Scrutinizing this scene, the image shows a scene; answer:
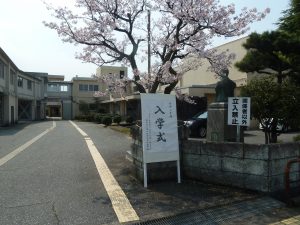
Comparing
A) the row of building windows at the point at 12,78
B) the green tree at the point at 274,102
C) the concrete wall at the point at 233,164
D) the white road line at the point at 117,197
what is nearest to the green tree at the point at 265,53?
the green tree at the point at 274,102

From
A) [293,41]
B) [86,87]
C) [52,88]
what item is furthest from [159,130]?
[52,88]

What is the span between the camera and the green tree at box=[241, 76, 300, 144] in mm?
7430

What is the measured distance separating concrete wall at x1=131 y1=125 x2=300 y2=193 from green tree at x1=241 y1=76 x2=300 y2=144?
1.48 meters

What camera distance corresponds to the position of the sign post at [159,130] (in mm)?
6293

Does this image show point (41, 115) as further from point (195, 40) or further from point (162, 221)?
point (162, 221)

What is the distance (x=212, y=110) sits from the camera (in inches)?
320

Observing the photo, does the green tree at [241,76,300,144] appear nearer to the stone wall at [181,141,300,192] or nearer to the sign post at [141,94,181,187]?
the stone wall at [181,141,300,192]

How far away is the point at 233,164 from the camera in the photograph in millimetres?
6043

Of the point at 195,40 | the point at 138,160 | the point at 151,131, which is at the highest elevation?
the point at 195,40

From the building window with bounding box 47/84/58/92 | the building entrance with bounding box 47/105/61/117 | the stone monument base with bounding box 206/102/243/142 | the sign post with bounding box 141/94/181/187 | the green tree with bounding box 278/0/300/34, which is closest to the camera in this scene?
the sign post with bounding box 141/94/181/187

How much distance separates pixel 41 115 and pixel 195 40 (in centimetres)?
4109

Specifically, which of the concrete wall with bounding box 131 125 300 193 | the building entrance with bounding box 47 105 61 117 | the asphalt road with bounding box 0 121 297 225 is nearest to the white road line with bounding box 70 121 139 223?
the asphalt road with bounding box 0 121 297 225

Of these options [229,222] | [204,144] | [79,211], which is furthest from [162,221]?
[204,144]

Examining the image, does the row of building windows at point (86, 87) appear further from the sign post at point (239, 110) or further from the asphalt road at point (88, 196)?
the sign post at point (239, 110)
